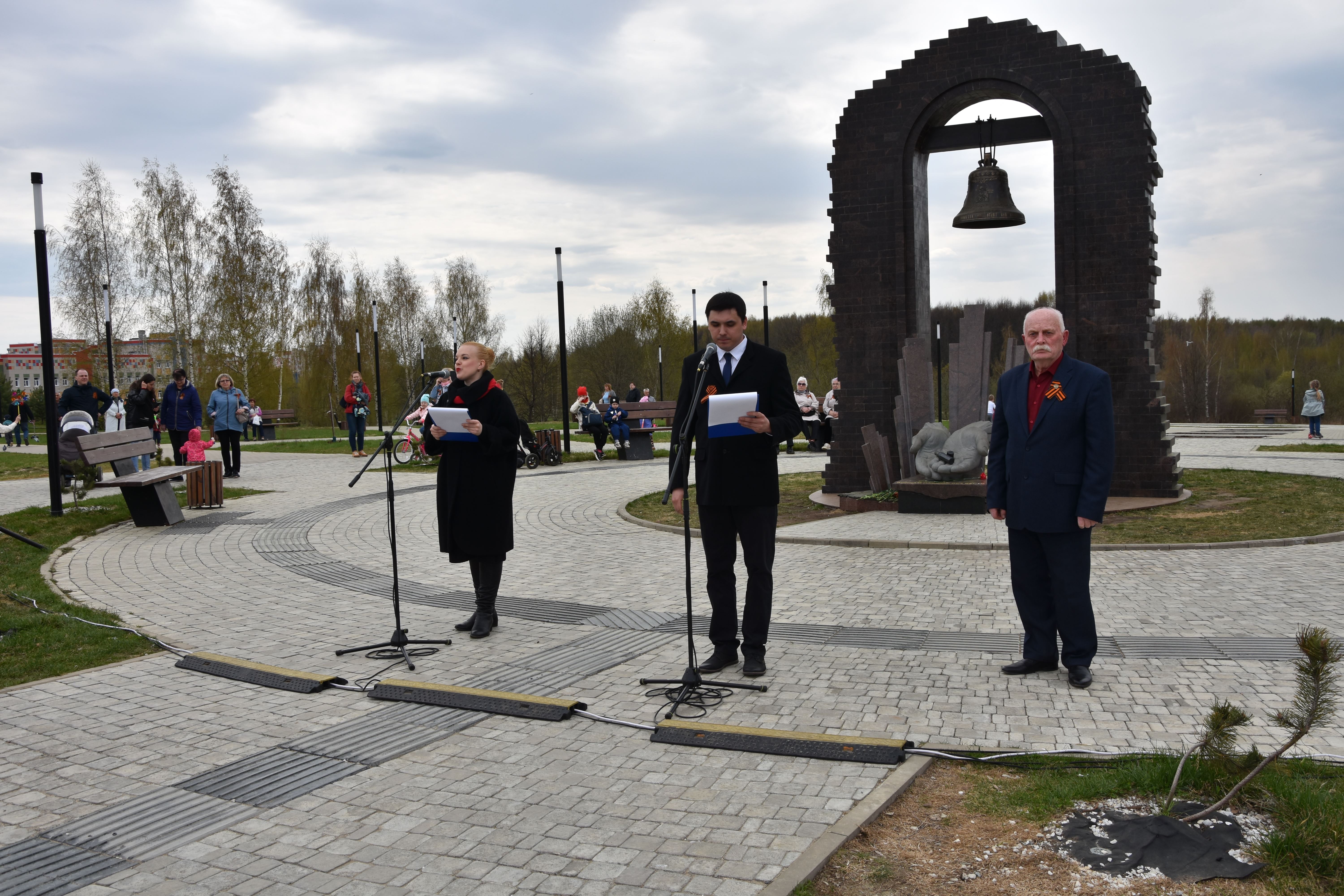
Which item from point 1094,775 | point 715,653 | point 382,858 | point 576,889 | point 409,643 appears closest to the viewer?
point 576,889

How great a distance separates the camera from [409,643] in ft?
21.8

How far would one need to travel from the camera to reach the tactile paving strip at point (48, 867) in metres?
3.42

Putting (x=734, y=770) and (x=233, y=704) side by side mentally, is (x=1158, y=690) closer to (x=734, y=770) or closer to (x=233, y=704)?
(x=734, y=770)

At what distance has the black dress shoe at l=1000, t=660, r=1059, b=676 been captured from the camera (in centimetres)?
562

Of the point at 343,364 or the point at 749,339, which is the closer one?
the point at 749,339

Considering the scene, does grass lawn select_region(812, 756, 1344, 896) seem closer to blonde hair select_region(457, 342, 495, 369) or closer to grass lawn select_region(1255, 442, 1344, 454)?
blonde hair select_region(457, 342, 495, 369)

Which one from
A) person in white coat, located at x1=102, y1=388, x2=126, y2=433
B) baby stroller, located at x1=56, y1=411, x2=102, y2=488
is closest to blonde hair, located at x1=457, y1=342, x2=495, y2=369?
baby stroller, located at x1=56, y1=411, x2=102, y2=488

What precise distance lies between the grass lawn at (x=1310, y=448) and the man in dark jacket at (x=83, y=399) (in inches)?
903

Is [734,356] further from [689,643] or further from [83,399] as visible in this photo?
[83,399]

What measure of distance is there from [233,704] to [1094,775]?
4176 mm

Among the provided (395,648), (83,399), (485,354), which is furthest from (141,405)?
(395,648)

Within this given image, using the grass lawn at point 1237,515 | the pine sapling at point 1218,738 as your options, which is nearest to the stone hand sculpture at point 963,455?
the grass lawn at point 1237,515

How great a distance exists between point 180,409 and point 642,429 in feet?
32.1

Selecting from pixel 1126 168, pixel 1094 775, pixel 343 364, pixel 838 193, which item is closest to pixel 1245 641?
pixel 1094 775
